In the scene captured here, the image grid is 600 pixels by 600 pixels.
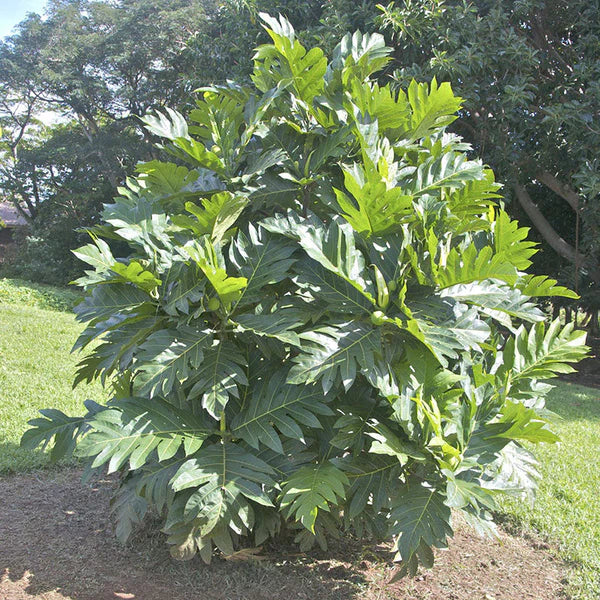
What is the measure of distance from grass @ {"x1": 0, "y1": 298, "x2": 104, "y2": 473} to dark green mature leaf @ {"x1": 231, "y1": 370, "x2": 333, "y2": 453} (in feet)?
7.72

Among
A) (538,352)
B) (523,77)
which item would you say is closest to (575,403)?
(523,77)

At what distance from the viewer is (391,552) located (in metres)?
3.02

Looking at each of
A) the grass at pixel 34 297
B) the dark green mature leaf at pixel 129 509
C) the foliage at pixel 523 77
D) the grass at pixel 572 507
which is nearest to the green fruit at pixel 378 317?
the dark green mature leaf at pixel 129 509

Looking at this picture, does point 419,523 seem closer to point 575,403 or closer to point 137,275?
point 137,275

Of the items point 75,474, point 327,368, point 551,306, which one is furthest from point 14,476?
point 551,306

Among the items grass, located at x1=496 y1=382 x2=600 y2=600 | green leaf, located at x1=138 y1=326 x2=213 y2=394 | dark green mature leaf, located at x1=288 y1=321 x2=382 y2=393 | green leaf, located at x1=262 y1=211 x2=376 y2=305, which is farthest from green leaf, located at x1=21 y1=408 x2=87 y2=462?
grass, located at x1=496 y1=382 x2=600 y2=600

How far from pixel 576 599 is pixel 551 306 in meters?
9.94

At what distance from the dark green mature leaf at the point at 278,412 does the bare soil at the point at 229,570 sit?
2.38 feet

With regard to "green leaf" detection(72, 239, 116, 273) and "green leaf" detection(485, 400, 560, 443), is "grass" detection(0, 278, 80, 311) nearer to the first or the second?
"green leaf" detection(72, 239, 116, 273)

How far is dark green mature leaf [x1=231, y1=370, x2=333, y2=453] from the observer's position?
2316 millimetres

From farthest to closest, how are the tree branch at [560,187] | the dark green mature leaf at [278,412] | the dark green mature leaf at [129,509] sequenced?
the tree branch at [560,187]
the dark green mature leaf at [129,509]
the dark green mature leaf at [278,412]

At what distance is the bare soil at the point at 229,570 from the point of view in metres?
2.55

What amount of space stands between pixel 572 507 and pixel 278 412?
2574 millimetres

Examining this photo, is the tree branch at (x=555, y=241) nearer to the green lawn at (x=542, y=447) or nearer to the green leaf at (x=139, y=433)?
the green lawn at (x=542, y=447)
